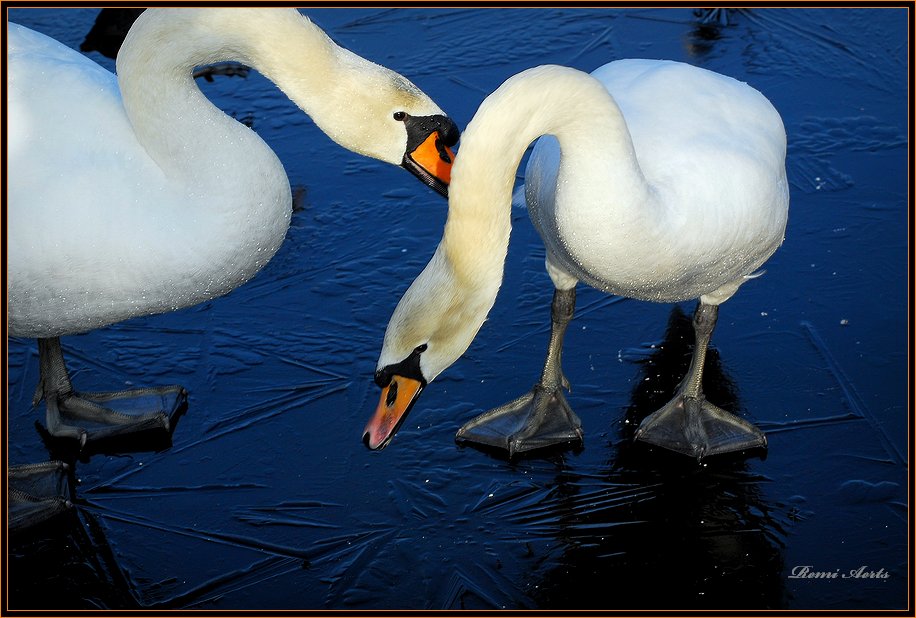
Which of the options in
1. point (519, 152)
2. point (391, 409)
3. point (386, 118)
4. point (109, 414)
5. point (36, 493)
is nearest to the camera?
point (519, 152)

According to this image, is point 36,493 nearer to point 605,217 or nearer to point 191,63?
point 191,63

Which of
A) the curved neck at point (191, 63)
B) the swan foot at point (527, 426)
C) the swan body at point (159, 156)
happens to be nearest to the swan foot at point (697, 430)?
the swan foot at point (527, 426)

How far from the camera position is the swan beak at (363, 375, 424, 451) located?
12.1 ft

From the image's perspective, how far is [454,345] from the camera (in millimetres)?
3543

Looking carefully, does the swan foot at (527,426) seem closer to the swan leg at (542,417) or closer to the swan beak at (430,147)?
the swan leg at (542,417)

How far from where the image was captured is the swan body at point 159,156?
3580 millimetres

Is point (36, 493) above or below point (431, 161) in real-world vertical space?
below

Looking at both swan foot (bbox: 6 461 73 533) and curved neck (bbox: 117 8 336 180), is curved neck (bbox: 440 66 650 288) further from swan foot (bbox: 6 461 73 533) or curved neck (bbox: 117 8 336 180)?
swan foot (bbox: 6 461 73 533)

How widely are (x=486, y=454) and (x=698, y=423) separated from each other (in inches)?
31.0

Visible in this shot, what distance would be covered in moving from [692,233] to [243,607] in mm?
1830

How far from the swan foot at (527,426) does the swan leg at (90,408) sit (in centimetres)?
114

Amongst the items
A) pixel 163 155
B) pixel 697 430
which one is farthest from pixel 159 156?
pixel 697 430

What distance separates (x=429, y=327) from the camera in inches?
136

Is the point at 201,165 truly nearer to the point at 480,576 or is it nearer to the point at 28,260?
the point at 28,260
